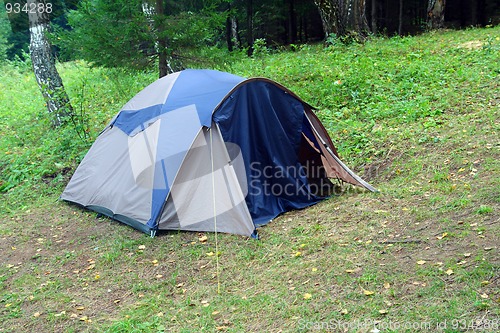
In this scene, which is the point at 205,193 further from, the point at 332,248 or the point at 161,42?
the point at 161,42

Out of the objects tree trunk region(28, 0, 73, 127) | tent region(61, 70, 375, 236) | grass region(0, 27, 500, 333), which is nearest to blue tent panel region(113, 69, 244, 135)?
tent region(61, 70, 375, 236)

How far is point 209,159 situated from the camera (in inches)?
241

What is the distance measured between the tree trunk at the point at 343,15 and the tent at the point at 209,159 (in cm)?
767

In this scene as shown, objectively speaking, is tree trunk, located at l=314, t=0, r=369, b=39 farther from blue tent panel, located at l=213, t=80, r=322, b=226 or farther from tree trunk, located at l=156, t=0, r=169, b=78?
blue tent panel, located at l=213, t=80, r=322, b=226

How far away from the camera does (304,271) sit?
4.93m

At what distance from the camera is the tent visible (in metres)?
6.09

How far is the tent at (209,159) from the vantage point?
6.09 meters

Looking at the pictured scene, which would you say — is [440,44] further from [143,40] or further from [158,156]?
[158,156]

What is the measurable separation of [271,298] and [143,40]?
17.4ft

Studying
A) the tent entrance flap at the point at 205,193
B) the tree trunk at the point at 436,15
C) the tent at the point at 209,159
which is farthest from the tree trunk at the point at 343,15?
the tent entrance flap at the point at 205,193

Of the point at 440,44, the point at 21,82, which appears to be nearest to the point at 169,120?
the point at 440,44

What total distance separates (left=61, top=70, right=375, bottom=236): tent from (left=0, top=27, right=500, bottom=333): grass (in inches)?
11.8

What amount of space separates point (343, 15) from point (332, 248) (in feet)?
33.1

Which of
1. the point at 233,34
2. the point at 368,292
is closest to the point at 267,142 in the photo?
the point at 368,292
